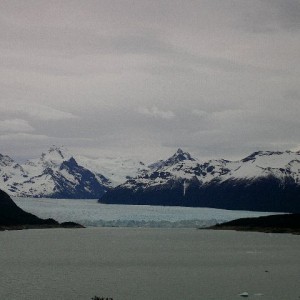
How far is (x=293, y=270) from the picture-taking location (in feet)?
349

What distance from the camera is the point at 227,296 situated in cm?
7475

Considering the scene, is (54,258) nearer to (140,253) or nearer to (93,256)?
(93,256)

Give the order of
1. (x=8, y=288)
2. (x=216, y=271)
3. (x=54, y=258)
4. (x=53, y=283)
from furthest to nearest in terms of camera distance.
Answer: (x=54, y=258)
(x=216, y=271)
(x=53, y=283)
(x=8, y=288)

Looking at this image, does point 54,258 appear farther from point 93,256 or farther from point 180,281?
point 180,281

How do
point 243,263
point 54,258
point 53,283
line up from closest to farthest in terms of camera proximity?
point 53,283
point 243,263
point 54,258

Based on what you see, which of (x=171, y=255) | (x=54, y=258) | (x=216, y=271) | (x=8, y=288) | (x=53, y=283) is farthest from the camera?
(x=171, y=255)

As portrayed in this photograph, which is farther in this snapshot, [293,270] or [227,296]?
[293,270]

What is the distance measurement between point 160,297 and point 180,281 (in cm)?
1656

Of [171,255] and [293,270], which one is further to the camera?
[171,255]

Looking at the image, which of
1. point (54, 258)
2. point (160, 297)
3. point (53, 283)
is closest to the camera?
point (160, 297)

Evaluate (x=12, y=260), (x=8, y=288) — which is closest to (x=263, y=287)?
(x=8, y=288)

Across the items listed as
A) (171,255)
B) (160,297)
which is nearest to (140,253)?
(171,255)

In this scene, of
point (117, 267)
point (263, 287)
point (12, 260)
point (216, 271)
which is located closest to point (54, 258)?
point (12, 260)

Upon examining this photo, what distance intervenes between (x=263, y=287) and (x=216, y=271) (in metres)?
22.0
